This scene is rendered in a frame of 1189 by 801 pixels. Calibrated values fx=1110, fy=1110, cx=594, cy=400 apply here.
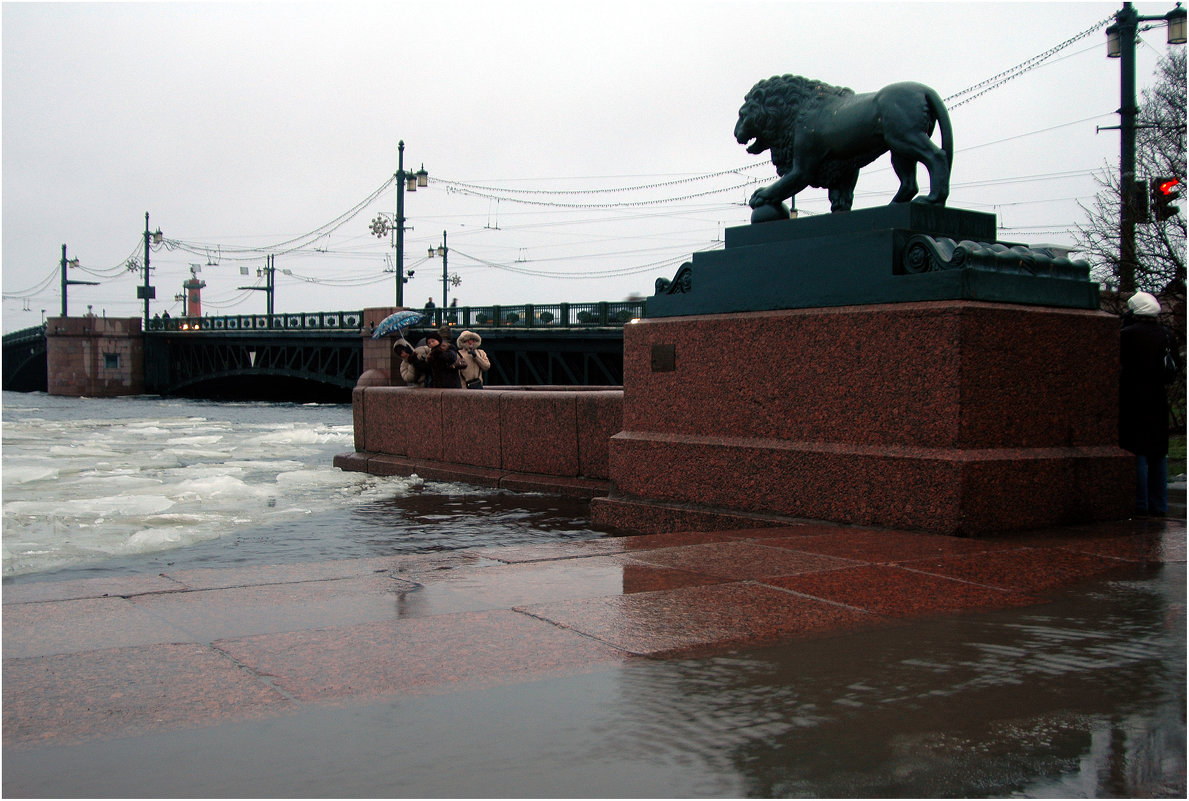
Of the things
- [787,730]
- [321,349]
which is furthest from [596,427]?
[321,349]

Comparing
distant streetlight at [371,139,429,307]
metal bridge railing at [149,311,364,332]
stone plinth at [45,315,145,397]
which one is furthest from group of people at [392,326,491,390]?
stone plinth at [45,315,145,397]

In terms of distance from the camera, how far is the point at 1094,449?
5.96 meters

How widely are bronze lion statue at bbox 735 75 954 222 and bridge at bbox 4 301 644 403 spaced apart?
2656 centimetres

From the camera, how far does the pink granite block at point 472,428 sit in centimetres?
1041

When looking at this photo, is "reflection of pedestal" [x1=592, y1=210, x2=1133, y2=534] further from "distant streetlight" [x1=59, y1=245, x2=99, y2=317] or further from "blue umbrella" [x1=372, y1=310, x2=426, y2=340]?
"distant streetlight" [x1=59, y1=245, x2=99, y2=317]

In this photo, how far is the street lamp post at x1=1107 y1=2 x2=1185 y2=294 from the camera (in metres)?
13.6

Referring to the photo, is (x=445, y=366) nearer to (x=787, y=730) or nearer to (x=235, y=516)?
(x=235, y=516)

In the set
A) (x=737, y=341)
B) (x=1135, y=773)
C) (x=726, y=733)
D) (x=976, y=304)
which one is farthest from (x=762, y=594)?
(x=737, y=341)

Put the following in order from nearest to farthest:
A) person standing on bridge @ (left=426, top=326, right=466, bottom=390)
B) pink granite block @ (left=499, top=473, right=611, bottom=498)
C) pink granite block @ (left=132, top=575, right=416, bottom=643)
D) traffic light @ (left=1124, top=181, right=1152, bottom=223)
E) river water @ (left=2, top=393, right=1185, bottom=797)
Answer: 1. river water @ (left=2, top=393, right=1185, bottom=797)
2. pink granite block @ (left=132, top=575, right=416, bottom=643)
3. pink granite block @ (left=499, top=473, right=611, bottom=498)
4. person standing on bridge @ (left=426, top=326, right=466, bottom=390)
5. traffic light @ (left=1124, top=181, right=1152, bottom=223)

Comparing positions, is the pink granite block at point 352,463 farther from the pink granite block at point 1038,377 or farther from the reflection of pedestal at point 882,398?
the pink granite block at point 1038,377

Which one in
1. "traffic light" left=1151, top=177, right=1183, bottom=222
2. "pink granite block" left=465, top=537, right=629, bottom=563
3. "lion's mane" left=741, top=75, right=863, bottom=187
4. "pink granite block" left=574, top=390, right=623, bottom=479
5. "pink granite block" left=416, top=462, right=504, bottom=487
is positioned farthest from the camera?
"traffic light" left=1151, top=177, right=1183, bottom=222

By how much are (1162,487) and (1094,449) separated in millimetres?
600

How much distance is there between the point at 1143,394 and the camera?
616cm

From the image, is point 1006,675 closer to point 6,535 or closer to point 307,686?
point 307,686
